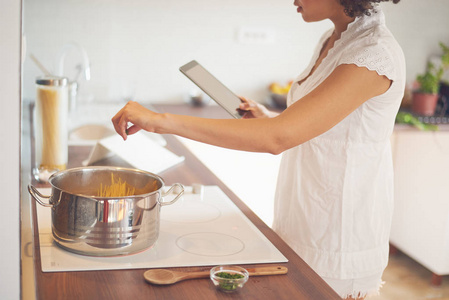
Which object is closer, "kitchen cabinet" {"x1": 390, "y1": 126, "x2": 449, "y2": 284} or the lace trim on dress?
the lace trim on dress

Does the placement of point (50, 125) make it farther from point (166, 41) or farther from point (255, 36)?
point (255, 36)

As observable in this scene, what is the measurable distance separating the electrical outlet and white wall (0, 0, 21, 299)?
2.46 metres

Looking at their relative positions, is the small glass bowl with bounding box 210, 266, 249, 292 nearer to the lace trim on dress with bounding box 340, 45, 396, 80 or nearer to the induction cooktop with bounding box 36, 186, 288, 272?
the induction cooktop with bounding box 36, 186, 288, 272

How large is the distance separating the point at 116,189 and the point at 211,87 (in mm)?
429

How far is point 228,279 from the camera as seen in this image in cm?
94

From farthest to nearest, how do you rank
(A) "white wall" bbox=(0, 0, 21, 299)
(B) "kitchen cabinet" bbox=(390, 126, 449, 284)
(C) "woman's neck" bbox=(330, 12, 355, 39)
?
(B) "kitchen cabinet" bbox=(390, 126, 449, 284) < (C) "woman's neck" bbox=(330, 12, 355, 39) < (A) "white wall" bbox=(0, 0, 21, 299)

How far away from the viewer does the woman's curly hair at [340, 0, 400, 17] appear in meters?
1.28

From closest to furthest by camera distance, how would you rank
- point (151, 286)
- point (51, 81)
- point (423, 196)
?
point (151, 286)
point (51, 81)
point (423, 196)

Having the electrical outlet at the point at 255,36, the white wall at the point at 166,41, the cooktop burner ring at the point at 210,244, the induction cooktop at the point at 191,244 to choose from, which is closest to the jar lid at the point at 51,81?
the induction cooktop at the point at 191,244

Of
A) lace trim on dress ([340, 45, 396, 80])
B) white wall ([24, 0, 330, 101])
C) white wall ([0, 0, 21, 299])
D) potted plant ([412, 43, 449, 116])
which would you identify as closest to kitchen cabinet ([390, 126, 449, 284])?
potted plant ([412, 43, 449, 116])

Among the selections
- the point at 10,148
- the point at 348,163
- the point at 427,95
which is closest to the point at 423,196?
the point at 427,95

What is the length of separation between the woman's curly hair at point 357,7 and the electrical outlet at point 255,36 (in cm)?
192

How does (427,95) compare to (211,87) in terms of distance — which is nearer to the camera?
(211,87)

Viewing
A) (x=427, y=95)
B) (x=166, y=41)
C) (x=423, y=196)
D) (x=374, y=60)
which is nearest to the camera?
(x=374, y=60)
